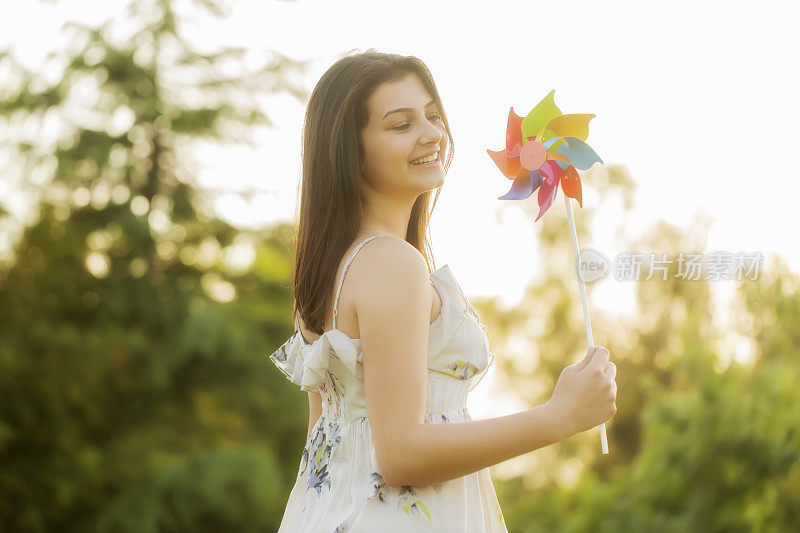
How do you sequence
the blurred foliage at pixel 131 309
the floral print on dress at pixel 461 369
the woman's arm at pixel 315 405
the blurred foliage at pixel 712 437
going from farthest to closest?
the blurred foliage at pixel 131 309 < the blurred foliage at pixel 712 437 < the woman's arm at pixel 315 405 < the floral print on dress at pixel 461 369

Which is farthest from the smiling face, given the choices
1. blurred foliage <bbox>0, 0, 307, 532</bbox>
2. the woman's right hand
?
blurred foliage <bbox>0, 0, 307, 532</bbox>

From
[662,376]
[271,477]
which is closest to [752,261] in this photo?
[271,477]

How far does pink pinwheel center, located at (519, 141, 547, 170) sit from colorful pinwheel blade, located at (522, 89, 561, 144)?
1.0 inches

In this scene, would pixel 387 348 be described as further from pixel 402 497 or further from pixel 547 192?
pixel 547 192

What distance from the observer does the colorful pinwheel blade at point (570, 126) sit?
1585 mm

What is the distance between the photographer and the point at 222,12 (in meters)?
8.14

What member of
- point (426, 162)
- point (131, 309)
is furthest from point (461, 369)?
point (131, 309)

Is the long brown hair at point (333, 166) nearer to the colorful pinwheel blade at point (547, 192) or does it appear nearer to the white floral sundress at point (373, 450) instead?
the white floral sundress at point (373, 450)

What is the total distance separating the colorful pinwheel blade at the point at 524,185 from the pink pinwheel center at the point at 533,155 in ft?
0.11

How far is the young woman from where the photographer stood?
1.30 metres

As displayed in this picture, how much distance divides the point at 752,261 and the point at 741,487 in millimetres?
1558

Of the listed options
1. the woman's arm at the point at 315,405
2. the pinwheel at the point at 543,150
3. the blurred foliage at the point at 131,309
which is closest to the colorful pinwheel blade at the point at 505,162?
the pinwheel at the point at 543,150

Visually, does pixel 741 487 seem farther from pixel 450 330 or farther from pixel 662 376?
pixel 662 376

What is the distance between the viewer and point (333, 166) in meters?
1.49
